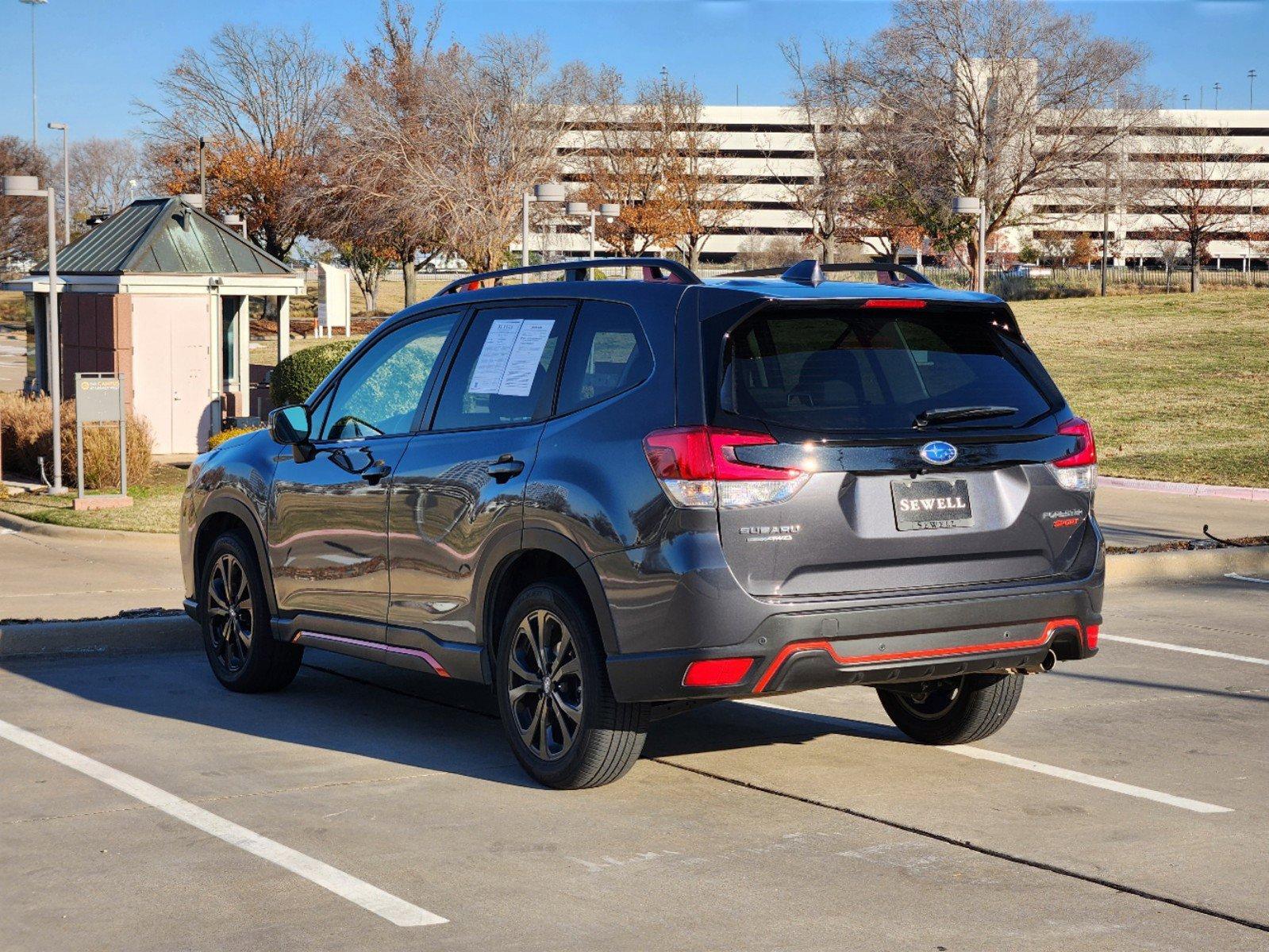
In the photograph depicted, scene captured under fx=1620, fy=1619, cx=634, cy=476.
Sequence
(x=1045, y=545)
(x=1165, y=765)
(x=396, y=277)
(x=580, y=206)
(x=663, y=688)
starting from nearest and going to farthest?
(x=663, y=688), (x=1045, y=545), (x=1165, y=765), (x=580, y=206), (x=396, y=277)

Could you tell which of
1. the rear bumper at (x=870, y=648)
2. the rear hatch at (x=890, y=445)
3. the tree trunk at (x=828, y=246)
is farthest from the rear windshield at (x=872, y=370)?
the tree trunk at (x=828, y=246)

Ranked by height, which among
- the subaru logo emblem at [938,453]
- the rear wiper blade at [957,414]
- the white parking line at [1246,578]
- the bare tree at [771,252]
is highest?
the bare tree at [771,252]

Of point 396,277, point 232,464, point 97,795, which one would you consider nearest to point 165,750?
point 97,795

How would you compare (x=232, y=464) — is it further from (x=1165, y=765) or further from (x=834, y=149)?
(x=834, y=149)

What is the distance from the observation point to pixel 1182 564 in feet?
39.9

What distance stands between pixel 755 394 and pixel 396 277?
103883mm

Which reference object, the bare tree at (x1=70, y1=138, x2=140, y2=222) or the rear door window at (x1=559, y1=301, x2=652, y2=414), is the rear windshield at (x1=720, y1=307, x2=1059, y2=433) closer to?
the rear door window at (x1=559, y1=301, x2=652, y2=414)

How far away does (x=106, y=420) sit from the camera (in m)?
17.7

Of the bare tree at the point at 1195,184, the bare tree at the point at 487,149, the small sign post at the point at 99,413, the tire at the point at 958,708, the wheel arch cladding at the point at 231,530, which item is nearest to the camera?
the tire at the point at 958,708

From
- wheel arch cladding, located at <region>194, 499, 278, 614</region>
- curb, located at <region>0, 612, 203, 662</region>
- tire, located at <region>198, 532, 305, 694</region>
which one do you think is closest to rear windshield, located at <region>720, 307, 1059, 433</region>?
wheel arch cladding, located at <region>194, 499, 278, 614</region>

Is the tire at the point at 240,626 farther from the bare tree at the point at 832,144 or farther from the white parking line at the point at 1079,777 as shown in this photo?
the bare tree at the point at 832,144

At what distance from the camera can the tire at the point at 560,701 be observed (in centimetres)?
582

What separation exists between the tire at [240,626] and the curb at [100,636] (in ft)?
3.23

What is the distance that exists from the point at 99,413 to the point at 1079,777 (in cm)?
1357
